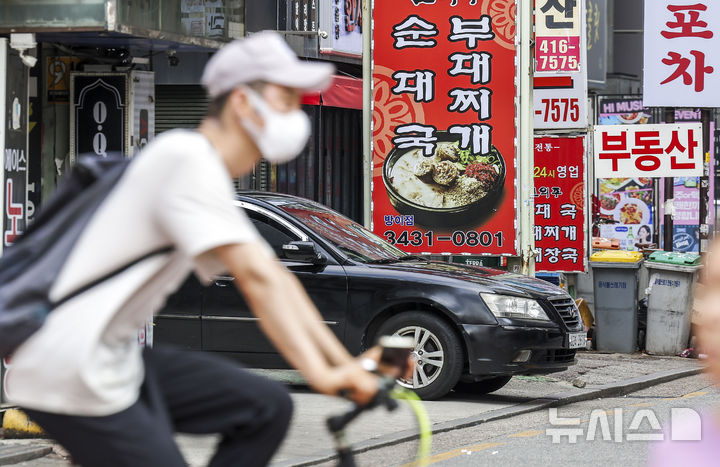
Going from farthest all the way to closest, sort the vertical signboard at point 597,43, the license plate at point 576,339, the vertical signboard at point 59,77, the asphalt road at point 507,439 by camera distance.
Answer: the vertical signboard at point 597,43, the license plate at point 576,339, the vertical signboard at point 59,77, the asphalt road at point 507,439

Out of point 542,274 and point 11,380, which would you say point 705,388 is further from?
point 11,380

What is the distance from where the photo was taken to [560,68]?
1931 centimetres

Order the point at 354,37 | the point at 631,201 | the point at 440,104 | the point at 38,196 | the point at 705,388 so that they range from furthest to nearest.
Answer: the point at 631,201 < the point at 354,37 < the point at 440,104 < the point at 705,388 < the point at 38,196

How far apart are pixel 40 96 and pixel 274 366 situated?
2923 mm

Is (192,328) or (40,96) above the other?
(40,96)

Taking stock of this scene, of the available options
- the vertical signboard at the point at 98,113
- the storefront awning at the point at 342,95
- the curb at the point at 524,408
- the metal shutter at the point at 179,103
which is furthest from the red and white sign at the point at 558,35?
the vertical signboard at the point at 98,113

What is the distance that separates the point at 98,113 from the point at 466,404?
3768 millimetres

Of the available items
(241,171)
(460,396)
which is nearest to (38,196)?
(460,396)

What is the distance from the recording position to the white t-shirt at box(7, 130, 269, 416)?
2.91m

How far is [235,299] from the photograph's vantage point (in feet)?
36.5

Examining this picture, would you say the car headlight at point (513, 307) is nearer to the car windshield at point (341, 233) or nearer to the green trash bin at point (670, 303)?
the car windshield at point (341, 233)

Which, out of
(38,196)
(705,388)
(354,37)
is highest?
(354,37)

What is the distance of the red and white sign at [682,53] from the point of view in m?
17.0

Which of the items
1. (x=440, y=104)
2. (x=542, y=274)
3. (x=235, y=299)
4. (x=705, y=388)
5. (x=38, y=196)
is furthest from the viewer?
(x=542, y=274)
